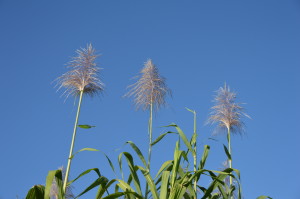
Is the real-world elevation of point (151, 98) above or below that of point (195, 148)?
above

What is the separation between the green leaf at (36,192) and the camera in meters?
2.75

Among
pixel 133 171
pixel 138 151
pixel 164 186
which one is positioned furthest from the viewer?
pixel 138 151

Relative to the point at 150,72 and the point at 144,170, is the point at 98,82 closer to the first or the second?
the point at 150,72

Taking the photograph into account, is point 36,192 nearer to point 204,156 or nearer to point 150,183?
point 150,183

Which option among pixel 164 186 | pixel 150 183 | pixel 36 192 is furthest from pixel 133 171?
pixel 36 192

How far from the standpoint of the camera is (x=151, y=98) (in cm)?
464

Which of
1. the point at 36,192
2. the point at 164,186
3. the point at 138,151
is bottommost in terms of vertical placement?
the point at 36,192

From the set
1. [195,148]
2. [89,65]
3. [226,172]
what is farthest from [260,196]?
[89,65]

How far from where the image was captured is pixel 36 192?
9.02ft

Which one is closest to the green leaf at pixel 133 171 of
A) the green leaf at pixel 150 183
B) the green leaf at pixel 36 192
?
the green leaf at pixel 150 183

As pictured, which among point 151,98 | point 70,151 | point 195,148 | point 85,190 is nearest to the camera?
point 85,190

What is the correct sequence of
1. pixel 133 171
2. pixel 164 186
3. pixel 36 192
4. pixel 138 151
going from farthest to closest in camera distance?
pixel 138 151 → pixel 133 171 → pixel 164 186 → pixel 36 192

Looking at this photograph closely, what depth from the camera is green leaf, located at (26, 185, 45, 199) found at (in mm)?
2748

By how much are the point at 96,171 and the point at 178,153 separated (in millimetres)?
678
